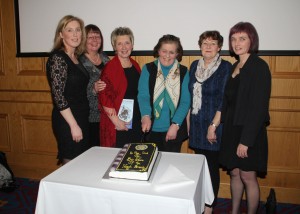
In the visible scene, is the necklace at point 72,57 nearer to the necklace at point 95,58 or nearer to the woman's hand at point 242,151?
the necklace at point 95,58

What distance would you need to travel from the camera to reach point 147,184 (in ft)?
4.61

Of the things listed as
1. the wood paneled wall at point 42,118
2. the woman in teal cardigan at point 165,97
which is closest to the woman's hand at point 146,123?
the woman in teal cardigan at point 165,97

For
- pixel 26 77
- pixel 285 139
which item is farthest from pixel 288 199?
pixel 26 77

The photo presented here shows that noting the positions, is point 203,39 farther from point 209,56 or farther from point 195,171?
point 195,171

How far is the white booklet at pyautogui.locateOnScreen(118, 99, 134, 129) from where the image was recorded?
2.47 meters

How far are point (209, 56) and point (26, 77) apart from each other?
2.31 meters

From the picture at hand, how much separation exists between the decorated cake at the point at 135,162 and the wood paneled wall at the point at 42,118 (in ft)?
5.19

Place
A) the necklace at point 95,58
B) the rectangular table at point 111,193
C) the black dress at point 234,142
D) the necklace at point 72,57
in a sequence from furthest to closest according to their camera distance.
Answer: the necklace at point 95,58, the necklace at point 72,57, the black dress at point 234,142, the rectangular table at point 111,193

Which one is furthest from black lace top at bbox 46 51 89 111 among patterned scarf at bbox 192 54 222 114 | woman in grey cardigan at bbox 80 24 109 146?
patterned scarf at bbox 192 54 222 114

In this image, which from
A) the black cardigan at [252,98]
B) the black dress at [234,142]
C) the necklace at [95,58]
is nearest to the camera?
the black cardigan at [252,98]

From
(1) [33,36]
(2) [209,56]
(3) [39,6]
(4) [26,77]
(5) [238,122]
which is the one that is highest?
(3) [39,6]

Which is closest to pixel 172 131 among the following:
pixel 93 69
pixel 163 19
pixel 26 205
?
pixel 93 69

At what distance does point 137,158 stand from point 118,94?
1043 mm

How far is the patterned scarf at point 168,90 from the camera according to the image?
2418 mm
